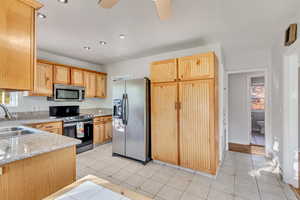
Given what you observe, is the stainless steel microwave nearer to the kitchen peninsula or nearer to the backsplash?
the backsplash

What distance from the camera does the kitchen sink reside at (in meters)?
1.86

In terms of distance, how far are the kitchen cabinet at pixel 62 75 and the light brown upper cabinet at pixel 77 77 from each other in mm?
103

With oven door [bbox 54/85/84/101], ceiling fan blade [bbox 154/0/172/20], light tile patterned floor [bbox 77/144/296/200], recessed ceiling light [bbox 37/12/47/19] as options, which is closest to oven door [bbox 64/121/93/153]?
light tile patterned floor [bbox 77/144/296/200]

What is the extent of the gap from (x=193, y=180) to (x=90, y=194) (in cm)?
203

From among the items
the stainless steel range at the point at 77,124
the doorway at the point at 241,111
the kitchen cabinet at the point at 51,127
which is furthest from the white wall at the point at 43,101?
the doorway at the point at 241,111

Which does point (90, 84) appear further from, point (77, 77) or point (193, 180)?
point (193, 180)

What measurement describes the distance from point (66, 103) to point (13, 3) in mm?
3348

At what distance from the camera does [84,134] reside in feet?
12.0

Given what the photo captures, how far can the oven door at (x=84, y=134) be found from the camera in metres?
3.37

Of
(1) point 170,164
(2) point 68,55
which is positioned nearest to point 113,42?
(2) point 68,55

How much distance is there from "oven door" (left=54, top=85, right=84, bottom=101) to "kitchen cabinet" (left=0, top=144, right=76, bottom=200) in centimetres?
263

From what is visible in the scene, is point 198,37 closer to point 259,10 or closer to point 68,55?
point 259,10

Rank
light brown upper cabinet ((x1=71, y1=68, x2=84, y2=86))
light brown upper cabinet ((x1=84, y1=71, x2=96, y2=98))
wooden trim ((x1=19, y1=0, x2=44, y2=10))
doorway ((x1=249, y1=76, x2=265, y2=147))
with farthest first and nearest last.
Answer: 1. doorway ((x1=249, y1=76, x2=265, y2=147))
2. light brown upper cabinet ((x1=84, y1=71, x2=96, y2=98))
3. light brown upper cabinet ((x1=71, y1=68, x2=84, y2=86))
4. wooden trim ((x1=19, y1=0, x2=44, y2=10))

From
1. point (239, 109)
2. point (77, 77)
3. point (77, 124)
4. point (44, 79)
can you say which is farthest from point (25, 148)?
point (239, 109)
